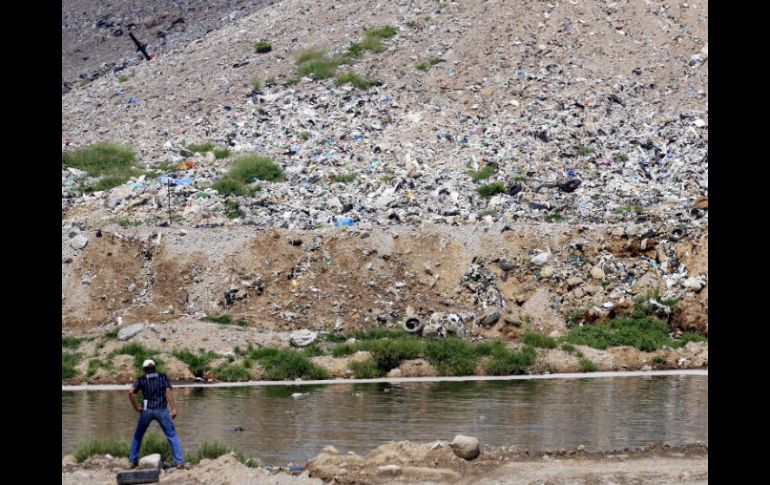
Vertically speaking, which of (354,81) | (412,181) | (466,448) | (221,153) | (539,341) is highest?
(354,81)

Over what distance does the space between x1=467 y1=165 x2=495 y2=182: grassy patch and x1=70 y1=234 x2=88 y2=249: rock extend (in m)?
11.1

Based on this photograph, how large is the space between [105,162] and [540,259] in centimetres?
1550

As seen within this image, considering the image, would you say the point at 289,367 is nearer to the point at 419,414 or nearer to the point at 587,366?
the point at 419,414

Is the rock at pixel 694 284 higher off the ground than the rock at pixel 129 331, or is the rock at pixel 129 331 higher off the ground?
the rock at pixel 694 284

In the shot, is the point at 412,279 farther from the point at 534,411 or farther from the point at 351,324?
the point at 534,411

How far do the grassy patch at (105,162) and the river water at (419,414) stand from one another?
13481 millimetres

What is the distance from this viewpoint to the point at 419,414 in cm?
1673

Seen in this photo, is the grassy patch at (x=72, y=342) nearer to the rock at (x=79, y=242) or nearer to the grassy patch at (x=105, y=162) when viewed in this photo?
the rock at (x=79, y=242)

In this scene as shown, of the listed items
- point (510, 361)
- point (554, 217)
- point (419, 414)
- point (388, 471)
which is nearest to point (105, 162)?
point (554, 217)

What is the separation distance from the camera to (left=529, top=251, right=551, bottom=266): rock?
84.4 feet

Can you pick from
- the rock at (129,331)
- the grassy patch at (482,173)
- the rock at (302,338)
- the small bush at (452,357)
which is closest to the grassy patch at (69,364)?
the rock at (129,331)

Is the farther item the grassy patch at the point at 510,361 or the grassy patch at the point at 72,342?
the grassy patch at the point at 72,342

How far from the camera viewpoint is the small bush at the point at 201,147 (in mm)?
34281
